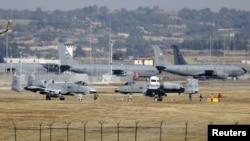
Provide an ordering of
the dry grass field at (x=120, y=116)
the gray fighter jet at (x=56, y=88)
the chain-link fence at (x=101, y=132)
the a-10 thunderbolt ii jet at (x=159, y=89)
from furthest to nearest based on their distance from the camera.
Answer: the a-10 thunderbolt ii jet at (x=159, y=89), the gray fighter jet at (x=56, y=88), the dry grass field at (x=120, y=116), the chain-link fence at (x=101, y=132)

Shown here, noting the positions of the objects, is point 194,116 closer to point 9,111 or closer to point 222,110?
point 222,110

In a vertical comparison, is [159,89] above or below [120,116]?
above

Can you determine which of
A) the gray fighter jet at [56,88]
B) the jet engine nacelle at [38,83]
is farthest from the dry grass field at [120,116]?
the jet engine nacelle at [38,83]

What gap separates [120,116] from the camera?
81938 millimetres

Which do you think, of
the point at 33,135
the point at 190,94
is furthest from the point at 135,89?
the point at 33,135

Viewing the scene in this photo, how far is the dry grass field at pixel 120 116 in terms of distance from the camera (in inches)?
2564

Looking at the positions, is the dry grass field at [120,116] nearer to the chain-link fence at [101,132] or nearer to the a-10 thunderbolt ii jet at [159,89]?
the chain-link fence at [101,132]

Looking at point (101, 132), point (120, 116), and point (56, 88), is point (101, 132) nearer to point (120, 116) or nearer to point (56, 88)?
point (120, 116)

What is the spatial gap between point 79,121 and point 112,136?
12.5 metres

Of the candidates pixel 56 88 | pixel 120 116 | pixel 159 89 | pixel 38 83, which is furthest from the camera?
pixel 38 83

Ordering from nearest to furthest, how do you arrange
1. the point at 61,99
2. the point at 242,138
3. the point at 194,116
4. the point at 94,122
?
the point at 242,138 < the point at 94,122 < the point at 194,116 < the point at 61,99

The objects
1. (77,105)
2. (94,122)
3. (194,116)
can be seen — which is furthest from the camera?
(77,105)

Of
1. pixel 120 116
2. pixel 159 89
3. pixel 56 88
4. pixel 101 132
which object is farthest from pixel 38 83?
pixel 101 132

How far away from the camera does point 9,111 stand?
86938mm
